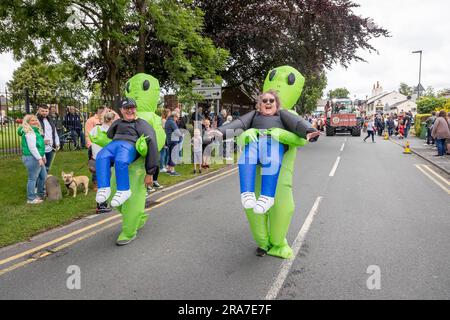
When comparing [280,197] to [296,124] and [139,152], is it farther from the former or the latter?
[139,152]

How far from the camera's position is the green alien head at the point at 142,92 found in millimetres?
5324

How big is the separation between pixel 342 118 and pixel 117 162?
26.0 metres

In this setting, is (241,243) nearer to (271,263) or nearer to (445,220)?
(271,263)

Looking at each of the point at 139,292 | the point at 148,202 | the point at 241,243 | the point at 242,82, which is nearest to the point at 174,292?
the point at 139,292

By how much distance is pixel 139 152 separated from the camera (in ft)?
15.7

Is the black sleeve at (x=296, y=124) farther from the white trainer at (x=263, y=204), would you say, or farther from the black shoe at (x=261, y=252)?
→ the black shoe at (x=261, y=252)

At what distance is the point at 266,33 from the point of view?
16.0m

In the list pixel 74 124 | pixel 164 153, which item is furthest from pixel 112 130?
pixel 74 124

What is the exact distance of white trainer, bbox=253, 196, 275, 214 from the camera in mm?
3916

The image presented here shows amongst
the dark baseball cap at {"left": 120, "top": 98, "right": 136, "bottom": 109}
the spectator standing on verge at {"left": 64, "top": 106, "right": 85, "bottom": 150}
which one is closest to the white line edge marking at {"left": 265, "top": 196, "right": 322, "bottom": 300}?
the dark baseball cap at {"left": 120, "top": 98, "right": 136, "bottom": 109}

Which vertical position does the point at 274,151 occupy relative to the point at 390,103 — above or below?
below

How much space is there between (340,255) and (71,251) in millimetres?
3513

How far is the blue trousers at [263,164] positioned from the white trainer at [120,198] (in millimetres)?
1541
